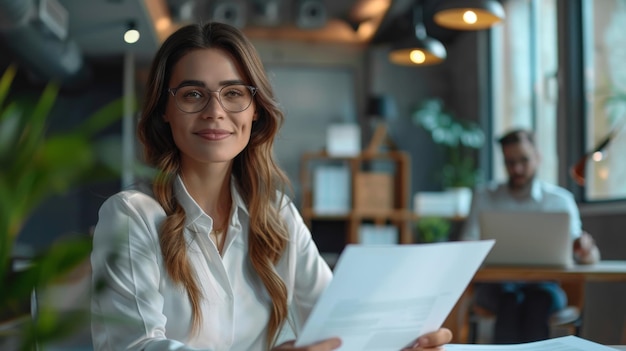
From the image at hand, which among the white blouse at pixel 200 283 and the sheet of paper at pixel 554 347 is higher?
the white blouse at pixel 200 283

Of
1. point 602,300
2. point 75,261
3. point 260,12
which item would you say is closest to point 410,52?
point 602,300

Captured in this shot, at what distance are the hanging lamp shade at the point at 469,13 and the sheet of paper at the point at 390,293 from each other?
3.42 metres

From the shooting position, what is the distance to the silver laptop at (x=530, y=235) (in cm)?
336

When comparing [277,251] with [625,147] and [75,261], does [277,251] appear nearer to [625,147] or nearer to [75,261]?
[75,261]

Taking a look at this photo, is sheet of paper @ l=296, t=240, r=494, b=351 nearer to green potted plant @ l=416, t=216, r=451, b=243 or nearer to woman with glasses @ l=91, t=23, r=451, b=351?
woman with glasses @ l=91, t=23, r=451, b=351

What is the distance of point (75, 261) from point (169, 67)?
1.08 meters

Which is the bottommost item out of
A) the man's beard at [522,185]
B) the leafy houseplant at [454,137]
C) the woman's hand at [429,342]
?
the woman's hand at [429,342]

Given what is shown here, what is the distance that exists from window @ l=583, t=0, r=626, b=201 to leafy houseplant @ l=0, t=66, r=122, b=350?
492cm

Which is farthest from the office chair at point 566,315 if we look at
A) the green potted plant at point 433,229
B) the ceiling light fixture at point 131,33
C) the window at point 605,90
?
the ceiling light fixture at point 131,33

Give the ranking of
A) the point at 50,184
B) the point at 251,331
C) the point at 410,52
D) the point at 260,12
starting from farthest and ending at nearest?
the point at 260,12 → the point at 410,52 → the point at 251,331 → the point at 50,184

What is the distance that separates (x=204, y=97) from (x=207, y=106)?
0.02m

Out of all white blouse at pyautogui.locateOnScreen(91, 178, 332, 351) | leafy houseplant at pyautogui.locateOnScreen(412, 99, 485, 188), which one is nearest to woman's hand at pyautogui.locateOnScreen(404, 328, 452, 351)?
white blouse at pyautogui.locateOnScreen(91, 178, 332, 351)

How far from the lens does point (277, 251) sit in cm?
148

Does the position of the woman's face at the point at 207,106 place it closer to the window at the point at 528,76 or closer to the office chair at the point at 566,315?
the office chair at the point at 566,315
